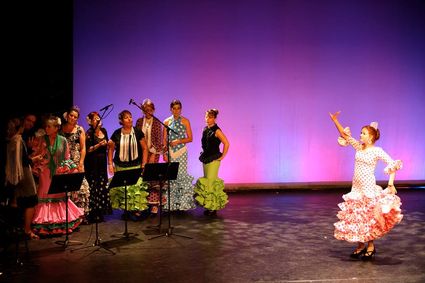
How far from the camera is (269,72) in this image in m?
10.2

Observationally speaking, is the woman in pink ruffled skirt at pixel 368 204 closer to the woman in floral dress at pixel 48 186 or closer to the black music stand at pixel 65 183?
the black music stand at pixel 65 183

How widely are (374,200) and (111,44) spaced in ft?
19.6

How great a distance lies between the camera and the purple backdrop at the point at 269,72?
32.0 ft

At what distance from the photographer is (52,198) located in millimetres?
6676

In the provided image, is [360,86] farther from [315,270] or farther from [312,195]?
[315,270]

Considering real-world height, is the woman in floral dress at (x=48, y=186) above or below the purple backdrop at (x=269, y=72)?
below

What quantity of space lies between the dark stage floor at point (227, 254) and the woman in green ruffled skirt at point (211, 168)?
22cm

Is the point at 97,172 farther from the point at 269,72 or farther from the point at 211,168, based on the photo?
the point at 269,72

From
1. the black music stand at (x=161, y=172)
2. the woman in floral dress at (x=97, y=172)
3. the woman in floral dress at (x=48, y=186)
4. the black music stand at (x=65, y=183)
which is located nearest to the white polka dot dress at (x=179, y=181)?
the woman in floral dress at (x=97, y=172)

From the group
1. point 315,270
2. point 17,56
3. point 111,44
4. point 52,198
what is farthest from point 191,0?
point 315,270

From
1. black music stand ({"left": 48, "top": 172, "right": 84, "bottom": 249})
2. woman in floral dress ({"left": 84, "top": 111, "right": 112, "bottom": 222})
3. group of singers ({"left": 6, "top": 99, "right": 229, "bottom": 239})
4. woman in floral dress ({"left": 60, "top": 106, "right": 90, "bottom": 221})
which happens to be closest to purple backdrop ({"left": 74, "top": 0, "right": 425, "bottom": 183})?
group of singers ({"left": 6, "top": 99, "right": 229, "bottom": 239})

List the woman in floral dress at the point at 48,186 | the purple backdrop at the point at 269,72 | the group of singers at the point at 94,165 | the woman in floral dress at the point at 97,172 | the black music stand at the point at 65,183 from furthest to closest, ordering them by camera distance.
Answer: the purple backdrop at the point at 269,72 < the woman in floral dress at the point at 97,172 < the woman in floral dress at the point at 48,186 < the group of singers at the point at 94,165 < the black music stand at the point at 65,183

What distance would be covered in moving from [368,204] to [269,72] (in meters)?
5.15

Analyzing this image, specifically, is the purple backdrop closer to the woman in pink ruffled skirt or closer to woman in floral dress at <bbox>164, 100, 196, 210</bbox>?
woman in floral dress at <bbox>164, 100, 196, 210</bbox>
